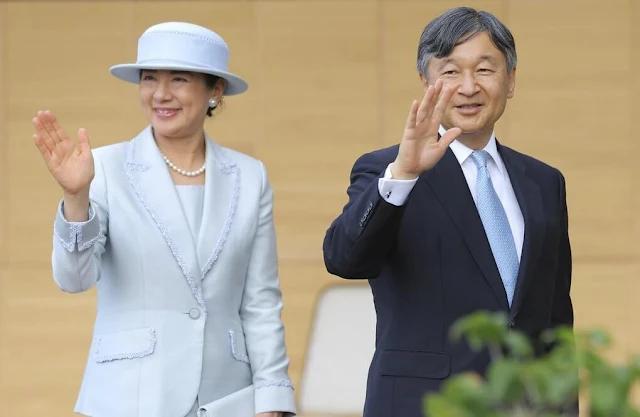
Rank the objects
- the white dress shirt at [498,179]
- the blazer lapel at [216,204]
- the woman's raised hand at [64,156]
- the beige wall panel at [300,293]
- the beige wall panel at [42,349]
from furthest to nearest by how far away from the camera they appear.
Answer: the beige wall panel at [42,349] → the beige wall panel at [300,293] → the blazer lapel at [216,204] → the woman's raised hand at [64,156] → the white dress shirt at [498,179]

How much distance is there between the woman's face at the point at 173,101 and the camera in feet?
10.8

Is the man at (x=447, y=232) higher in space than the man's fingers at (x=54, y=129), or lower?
lower

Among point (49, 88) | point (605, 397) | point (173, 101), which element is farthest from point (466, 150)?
point (49, 88)

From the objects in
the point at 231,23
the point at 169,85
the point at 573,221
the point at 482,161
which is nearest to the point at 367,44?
the point at 231,23

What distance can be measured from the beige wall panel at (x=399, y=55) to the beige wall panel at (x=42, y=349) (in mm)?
1505

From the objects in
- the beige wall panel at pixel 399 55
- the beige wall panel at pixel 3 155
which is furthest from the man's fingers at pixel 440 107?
the beige wall panel at pixel 3 155

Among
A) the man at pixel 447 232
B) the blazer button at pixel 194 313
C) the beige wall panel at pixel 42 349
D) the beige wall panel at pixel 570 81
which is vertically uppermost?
the beige wall panel at pixel 570 81

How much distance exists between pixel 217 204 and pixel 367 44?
234 cm

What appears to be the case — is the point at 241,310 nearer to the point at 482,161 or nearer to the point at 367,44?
the point at 482,161

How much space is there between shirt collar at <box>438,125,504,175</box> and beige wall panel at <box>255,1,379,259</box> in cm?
259

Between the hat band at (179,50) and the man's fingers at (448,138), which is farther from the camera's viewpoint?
the hat band at (179,50)

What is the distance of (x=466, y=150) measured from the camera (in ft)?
9.20

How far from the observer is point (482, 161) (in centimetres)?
280

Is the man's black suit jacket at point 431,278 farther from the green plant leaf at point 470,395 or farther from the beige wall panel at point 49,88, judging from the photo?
the beige wall panel at point 49,88
